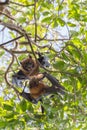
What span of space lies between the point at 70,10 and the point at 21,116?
86 cm

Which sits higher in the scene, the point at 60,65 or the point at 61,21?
the point at 61,21

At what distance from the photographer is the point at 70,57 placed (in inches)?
86.3

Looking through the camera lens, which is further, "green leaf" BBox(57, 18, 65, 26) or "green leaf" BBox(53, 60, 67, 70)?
"green leaf" BBox(57, 18, 65, 26)

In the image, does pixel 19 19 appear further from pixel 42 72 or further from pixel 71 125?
pixel 71 125

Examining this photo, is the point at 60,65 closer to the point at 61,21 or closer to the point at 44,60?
the point at 44,60

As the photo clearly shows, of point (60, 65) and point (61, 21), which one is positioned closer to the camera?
point (60, 65)

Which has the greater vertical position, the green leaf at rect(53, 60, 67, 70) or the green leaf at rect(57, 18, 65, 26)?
the green leaf at rect(57, 18, 65, 26)

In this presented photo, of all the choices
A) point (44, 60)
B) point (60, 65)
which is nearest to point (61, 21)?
point (44, 60)

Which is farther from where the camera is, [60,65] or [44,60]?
[44,60]

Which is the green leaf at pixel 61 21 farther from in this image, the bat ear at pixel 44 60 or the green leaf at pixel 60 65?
the green leaf at pixel 60 65

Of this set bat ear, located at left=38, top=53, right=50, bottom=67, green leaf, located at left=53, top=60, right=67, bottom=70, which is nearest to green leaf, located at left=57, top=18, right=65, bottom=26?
bat ear, located at left=38, top=53, right=50, bottom=67

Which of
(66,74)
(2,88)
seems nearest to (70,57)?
(66,74)

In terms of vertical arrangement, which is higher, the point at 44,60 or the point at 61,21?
the point at 61,21

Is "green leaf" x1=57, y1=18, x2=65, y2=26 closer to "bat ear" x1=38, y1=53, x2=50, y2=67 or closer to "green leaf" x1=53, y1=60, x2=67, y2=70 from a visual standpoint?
"bat ear" x1=38, y1=53, x2=50, y2=67
